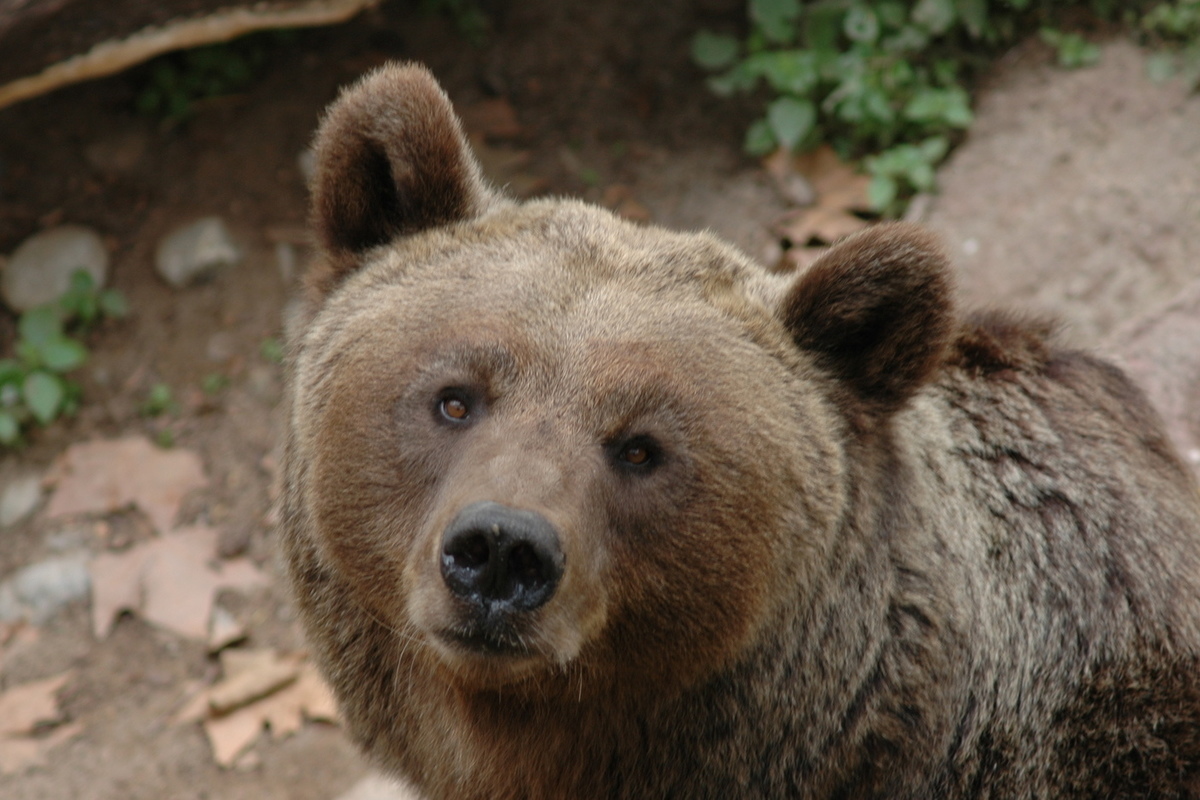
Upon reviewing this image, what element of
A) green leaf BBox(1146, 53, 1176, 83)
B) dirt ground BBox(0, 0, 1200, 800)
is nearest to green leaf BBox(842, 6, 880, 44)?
dirt ground BBox(0, 0, 1200, 800)

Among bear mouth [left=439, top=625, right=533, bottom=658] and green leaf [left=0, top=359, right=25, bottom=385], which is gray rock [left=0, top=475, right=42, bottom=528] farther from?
bear mouth [left=439, top=625, right=533, bottom=658]

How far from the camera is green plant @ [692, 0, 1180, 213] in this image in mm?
7570

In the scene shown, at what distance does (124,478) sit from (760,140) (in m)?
4.64

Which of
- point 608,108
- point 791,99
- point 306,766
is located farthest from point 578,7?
point 306,766

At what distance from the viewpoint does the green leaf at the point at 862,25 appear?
765 centimetres

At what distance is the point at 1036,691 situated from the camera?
399 centimetres

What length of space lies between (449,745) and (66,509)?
4.05m

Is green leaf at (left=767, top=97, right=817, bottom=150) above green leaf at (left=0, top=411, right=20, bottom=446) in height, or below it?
above

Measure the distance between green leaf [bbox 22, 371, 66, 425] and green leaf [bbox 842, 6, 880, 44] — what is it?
215 inches

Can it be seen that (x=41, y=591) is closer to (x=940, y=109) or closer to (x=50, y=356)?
(x=50, y=356)

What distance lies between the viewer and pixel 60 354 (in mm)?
7117

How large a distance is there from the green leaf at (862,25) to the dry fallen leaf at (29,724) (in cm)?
610

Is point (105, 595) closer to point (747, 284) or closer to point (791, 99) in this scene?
point (747, 284)

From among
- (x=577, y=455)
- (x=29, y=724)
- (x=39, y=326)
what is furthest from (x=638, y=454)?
(x=39, y=326)
